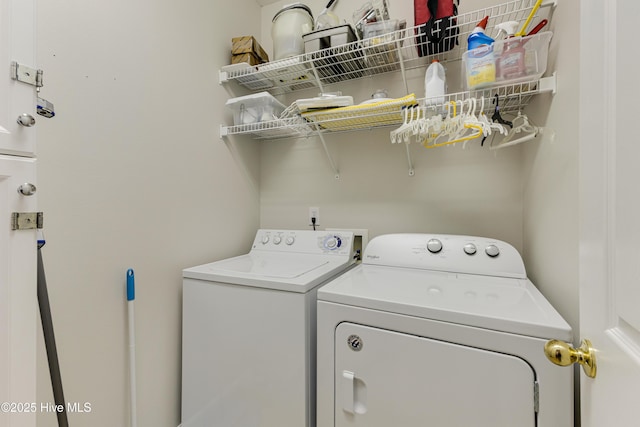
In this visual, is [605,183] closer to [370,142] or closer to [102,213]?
[370,142]

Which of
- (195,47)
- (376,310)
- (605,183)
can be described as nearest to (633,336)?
(605,183)

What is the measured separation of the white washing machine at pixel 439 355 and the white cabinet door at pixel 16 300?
85 cm

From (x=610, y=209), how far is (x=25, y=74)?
1.34m

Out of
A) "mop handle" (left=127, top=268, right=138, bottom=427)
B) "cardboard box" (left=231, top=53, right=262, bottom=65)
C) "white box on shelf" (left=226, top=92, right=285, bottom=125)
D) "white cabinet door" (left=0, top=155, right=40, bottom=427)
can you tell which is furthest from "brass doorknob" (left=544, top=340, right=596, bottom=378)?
"cardboard box" (left=231, top=53, right=262, bottom=65)

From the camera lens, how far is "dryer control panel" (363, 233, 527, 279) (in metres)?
1.22

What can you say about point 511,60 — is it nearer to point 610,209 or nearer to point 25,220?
point 610,209

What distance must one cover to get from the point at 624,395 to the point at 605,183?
326 millimetres

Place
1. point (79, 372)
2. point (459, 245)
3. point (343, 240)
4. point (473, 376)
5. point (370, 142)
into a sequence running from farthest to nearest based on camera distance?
point (370, 142), point (343, 240), point (459, 245), point (79, 372), point (473, 376)

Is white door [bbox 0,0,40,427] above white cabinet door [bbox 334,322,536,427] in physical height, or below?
above

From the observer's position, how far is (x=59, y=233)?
98 cm

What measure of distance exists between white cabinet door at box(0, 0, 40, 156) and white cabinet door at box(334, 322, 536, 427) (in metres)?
1.08

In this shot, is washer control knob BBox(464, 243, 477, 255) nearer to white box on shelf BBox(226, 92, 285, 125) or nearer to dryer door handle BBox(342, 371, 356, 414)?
dryer door handle BBox(342, 371, 356, 414)

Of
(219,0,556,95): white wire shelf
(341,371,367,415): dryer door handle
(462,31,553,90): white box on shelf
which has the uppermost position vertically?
(219,0,556,95): white wire shelf

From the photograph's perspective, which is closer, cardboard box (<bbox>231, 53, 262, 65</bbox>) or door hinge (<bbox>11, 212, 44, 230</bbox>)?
door hinge (<bbox>11, 212, 44, 230</bbox>)
